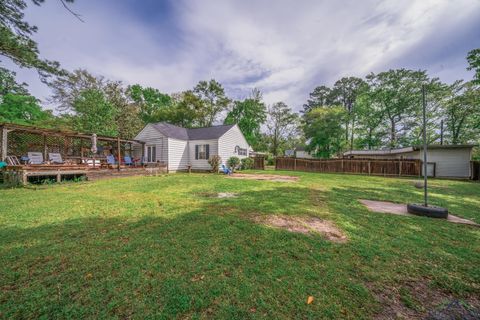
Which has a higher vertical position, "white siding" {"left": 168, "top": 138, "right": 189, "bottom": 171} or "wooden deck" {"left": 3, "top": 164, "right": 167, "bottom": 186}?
"white siding" {"left": 168, "top": 138, "right": 189, "bottom": 171}

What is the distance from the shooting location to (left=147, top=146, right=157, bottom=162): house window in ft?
48.5

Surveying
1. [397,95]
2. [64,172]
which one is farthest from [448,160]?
[64,172]

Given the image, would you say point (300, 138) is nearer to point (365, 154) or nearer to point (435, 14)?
point (365, 154)

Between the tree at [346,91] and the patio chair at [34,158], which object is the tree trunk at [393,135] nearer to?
the tree at [346,91]

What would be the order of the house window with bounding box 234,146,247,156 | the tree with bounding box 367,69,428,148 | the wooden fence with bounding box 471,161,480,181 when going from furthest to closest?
the tree with bounding box 367,69,428,148 < the house window with bounding box 234,146,247,156 < the wooden fence with bounding box 471,161,480,181

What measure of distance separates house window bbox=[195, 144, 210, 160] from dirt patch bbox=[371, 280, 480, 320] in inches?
562

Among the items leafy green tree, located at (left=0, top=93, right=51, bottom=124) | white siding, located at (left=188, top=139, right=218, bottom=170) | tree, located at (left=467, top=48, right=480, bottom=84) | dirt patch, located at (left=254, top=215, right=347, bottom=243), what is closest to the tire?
dirt patch, located at (left=254, top=215, right=347, bottom=243)

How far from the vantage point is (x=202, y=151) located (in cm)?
1556

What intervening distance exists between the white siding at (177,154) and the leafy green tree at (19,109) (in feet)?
45.2

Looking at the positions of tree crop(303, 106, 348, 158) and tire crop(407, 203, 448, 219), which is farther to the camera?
tree crop(303, 106, 348, 158)

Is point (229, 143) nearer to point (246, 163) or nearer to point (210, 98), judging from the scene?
point (246, 163)

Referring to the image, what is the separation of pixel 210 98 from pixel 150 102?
33.4ft

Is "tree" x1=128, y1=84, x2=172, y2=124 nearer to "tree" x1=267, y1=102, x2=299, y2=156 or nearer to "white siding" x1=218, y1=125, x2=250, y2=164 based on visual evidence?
"white siding" x1=218, y1=125, x2=250, y2=164

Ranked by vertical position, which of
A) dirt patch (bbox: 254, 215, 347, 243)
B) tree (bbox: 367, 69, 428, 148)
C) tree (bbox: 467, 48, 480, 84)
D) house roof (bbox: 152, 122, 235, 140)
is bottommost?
dirt patch (bbox: 254, 215, 347, 243)
